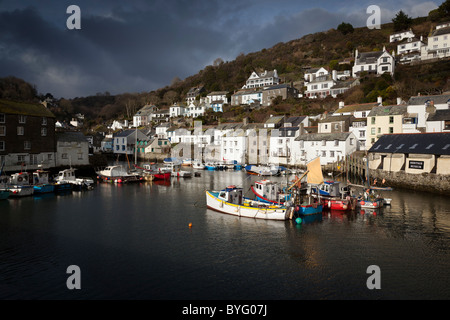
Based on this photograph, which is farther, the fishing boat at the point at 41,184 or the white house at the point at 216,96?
the white house at the point at 216,96

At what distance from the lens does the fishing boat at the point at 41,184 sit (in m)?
37.0

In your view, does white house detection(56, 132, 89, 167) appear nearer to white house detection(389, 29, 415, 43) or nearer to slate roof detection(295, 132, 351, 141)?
slate roof detection(295, 132, 351, 141)

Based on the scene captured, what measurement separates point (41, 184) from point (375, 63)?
82.4 m

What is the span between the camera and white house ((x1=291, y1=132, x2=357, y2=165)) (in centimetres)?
5469

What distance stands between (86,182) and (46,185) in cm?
555

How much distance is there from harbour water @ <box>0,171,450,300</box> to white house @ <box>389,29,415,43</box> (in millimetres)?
89948

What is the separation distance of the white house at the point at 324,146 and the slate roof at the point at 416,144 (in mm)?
8026

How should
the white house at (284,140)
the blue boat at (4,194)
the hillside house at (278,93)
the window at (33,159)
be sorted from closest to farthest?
the blue boat at (4,194) < the window at (33,159) < the white house at (284,140) < the hillside house at (278,93)

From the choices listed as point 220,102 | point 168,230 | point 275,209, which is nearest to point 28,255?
point 168,230

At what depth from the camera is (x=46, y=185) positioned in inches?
1479

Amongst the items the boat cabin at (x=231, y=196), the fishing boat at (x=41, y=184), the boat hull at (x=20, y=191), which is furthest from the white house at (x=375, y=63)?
the boat hull at (x=20, y=191)

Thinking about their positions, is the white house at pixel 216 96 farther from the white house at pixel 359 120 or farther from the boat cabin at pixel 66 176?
the boat cabin at pixel 66 176

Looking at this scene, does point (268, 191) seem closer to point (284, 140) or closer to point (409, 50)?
point (284, 140)

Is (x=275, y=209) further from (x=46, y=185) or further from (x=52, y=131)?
(x=52, y=131)
